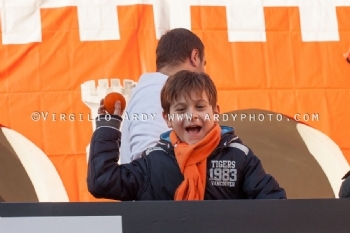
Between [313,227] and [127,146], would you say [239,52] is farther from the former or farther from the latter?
[313,227]

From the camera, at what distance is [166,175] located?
1402 mm

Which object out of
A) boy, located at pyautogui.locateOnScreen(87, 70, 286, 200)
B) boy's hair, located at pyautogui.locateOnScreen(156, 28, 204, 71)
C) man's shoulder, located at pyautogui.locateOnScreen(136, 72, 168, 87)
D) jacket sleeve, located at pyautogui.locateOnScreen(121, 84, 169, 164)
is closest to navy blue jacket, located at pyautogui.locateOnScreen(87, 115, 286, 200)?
boy, located at pyautogui.locateOnScreen(87, 70, 286, 200)

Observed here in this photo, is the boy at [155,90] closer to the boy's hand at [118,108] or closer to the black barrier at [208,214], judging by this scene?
the boy's hand at [118,108]

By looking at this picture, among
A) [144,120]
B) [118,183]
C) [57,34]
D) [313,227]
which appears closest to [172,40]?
[144,120]

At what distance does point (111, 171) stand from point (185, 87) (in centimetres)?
25

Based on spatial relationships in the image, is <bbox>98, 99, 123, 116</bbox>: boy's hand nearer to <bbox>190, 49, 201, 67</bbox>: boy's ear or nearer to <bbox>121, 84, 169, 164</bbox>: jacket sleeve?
<bbox>121, 84, 169, 164</bbox>: jacket sleeve

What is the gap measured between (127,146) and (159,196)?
39 centimetres

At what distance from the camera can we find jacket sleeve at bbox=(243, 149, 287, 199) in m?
1.37

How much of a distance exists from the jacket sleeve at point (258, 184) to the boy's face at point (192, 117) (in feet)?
0.38

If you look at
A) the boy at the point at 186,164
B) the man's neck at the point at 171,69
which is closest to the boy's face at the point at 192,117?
the boy at the point at 186,164

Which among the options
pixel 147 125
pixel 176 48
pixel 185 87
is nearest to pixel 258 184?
pixel 185 87

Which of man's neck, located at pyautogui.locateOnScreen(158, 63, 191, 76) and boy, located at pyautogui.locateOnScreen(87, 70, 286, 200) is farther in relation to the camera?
man's neck, located at pyautogui.locateOnScreen(158, 63, 191, 76)

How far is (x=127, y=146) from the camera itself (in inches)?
69.5

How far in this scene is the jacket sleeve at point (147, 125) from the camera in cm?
166
